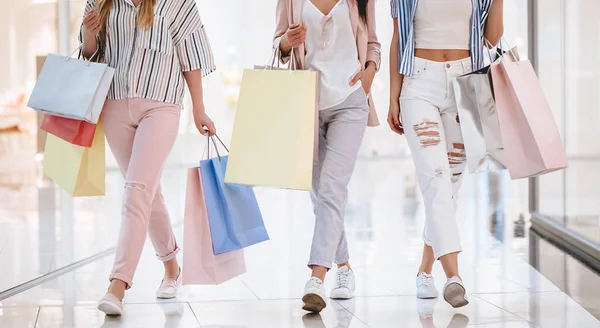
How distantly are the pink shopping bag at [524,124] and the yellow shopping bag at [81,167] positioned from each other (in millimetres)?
1667

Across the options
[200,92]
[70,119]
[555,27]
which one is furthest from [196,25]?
[555,27]

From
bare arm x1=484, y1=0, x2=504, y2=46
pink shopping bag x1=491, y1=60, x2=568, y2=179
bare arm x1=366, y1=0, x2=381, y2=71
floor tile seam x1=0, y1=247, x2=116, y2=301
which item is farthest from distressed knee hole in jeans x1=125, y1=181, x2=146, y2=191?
bare arm x1=484, y1=0, x2=504, y2=46

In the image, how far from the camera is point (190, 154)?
909cm

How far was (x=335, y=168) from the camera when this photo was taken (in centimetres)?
390

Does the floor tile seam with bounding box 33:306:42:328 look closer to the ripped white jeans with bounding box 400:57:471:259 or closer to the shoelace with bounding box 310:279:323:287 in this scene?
the shoelace with bounding box 310:279:323:287

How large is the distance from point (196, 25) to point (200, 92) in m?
0.28

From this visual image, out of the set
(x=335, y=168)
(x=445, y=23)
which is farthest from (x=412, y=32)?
(x=335, y=168)

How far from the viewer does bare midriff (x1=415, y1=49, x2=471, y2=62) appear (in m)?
3.88

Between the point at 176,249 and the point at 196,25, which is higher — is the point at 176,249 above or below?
below

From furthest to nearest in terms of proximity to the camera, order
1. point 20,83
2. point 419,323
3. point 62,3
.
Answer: point 20,83, point 62,3, point 419,323

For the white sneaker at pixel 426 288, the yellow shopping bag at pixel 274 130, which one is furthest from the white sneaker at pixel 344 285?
the yellow shopping bag at pixel 274 130

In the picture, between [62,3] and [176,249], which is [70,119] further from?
[62,3]

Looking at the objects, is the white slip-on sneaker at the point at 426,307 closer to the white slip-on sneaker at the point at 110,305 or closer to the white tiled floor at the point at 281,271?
the white tiled floor at the point at 281,271

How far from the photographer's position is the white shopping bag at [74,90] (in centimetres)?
373
